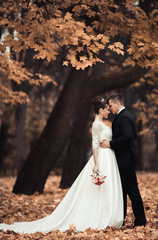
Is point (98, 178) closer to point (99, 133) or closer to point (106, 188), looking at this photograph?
point (106, 188)

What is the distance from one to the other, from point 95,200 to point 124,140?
110 cm

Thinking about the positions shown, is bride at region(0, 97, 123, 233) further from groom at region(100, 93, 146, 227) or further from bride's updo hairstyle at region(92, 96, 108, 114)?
groom at region(100, 93, 146, 227)

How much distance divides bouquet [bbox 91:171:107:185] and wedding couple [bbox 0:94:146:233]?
0.06 meters

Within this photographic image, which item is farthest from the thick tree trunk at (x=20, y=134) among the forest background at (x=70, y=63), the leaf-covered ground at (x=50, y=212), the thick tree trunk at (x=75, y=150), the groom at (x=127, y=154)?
the groom at (x=127, y=154)

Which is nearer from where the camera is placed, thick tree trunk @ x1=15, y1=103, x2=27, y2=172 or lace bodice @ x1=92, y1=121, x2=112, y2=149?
lace bodice @ x1=92, y1=121, x2=112, y2=149

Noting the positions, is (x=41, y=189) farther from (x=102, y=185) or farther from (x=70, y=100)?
(x=102, y=185)

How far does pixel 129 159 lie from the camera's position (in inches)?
204

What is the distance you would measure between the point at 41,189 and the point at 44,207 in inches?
69.9

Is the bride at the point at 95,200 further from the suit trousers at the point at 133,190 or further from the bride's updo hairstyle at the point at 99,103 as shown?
the suit trousers at the point at 133,190

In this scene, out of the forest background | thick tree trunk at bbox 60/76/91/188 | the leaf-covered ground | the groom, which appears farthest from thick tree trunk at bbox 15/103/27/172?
the groom

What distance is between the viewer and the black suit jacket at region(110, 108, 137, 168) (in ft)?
16.6

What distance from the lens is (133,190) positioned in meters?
5.17

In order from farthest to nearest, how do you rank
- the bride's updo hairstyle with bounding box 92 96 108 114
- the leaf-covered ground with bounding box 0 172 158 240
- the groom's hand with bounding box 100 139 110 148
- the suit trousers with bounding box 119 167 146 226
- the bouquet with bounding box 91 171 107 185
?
the bride's updo hairstyle with bounding box 92 96 108 114, the groom's hand with bounding box 100 139 110 148, the suit trousers with bounding box 119 167 146 226, the bouquet with bounding box 91 171 107 185, the leaf-covered ground with bounding box 0 172 158 240

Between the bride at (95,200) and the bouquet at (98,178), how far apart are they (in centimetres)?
2
